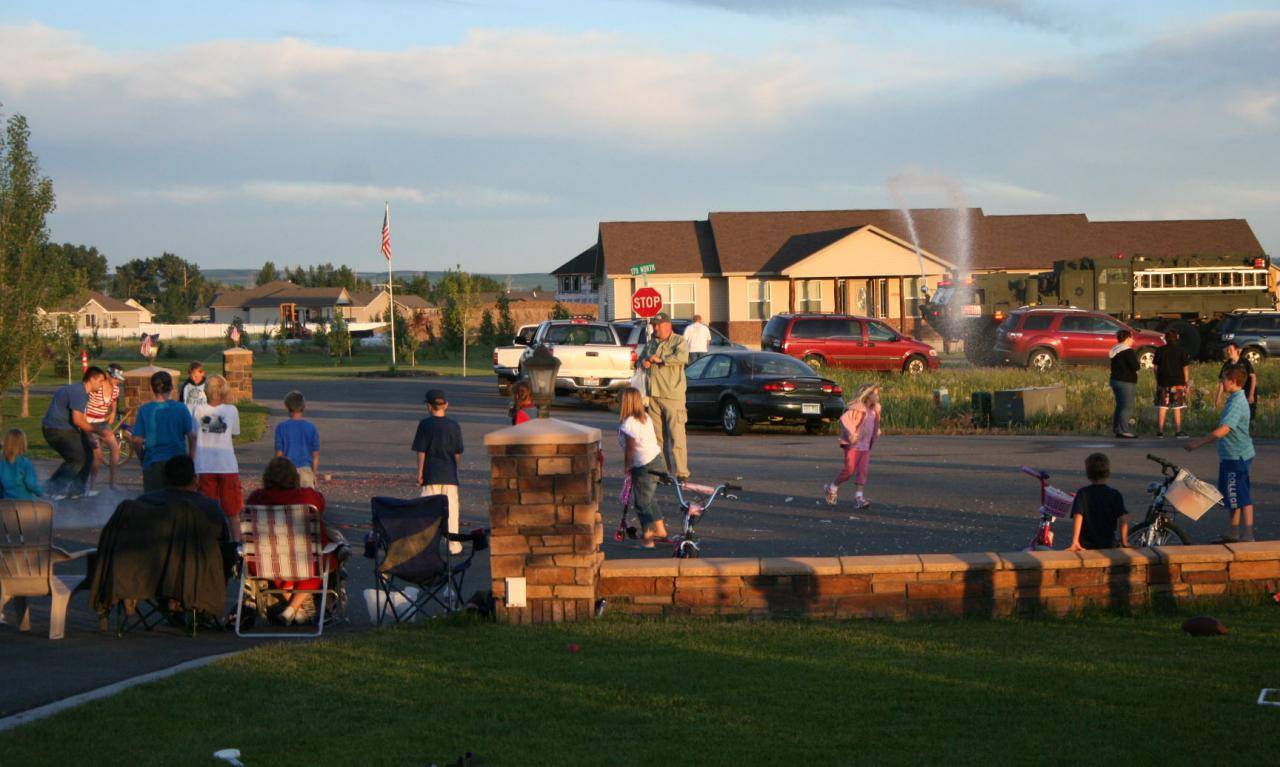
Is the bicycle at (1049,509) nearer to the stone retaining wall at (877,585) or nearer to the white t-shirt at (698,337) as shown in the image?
the stone retaining wall at (877,585)

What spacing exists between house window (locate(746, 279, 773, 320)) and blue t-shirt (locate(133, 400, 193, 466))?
149ft

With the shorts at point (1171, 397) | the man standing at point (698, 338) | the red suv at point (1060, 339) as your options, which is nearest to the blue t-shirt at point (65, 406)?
the man standing at point (698, 338)

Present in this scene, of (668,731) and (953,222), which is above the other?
(953,222)

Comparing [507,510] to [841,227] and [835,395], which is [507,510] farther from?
[841,227]

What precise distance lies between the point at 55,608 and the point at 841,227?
53.0 m

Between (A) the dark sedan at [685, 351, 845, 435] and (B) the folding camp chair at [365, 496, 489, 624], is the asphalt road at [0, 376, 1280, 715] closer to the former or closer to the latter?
(A) the dark sedan at [685, 351, 845, 435]

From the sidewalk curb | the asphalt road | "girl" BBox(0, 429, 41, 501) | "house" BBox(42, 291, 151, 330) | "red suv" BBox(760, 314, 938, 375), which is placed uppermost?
"house" BBox(42, 291, 151, 330)

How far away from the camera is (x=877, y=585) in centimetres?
913

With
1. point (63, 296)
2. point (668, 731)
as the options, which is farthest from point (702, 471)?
point (63, 296)

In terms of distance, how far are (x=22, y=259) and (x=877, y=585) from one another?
23.2 metres

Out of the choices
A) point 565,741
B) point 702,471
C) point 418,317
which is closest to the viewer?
point 565,741

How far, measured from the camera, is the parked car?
35.2 meters

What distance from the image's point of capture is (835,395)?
930 inches

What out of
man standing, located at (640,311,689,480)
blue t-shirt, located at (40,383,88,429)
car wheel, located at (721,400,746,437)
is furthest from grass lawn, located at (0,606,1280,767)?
car wheel, located at (721,400,746,437)
